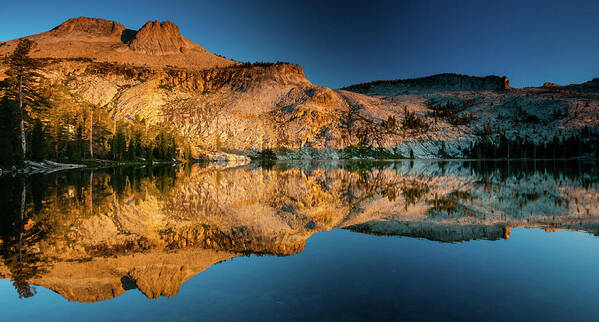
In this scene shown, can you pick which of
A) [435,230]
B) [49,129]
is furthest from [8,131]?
[435,230]

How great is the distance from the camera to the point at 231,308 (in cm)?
597

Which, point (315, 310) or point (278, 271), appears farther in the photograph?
point (278, 271)

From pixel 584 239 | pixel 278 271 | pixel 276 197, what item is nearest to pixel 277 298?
pixel 278 271

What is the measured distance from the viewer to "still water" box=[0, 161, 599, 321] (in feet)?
19.4

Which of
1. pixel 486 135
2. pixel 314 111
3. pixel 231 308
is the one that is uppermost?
pixel 314 111

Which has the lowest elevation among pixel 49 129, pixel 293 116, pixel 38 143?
pixel 38 143

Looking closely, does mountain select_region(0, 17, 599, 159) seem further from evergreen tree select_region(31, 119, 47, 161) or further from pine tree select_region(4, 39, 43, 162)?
pine tree select_region(4, 39, 43, 162)

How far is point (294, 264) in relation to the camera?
8500mm

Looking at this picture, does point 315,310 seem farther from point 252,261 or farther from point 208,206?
point 208,206

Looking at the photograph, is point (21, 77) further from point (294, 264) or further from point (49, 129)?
point (294, 264)

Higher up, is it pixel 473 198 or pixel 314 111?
pixel 314 111

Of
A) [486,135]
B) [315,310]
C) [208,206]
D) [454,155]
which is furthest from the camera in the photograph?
[486,135]

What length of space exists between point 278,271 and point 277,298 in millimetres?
1600

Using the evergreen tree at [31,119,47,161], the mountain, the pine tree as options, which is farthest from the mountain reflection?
the mountain
